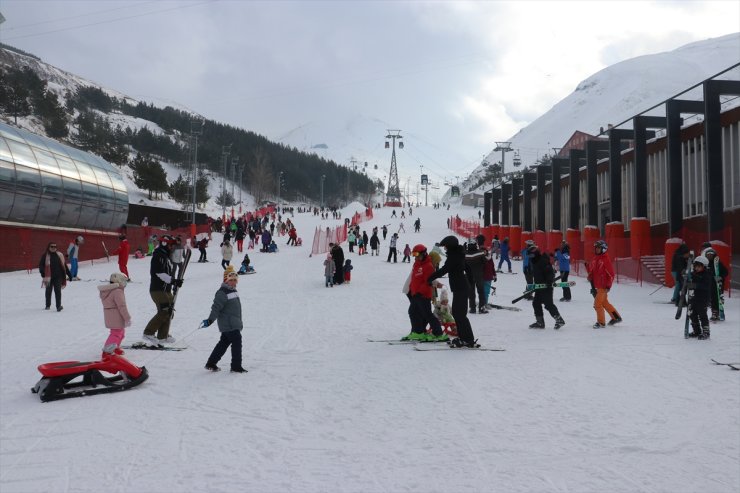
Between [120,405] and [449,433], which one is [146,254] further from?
[449,433]

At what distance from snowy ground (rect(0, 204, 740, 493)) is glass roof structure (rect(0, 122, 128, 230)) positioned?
53.3 feet

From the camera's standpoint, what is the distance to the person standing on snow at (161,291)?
8.79 meters

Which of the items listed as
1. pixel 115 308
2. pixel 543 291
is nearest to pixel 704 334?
pixel 543 291

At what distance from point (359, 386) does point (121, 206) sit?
2934 cm

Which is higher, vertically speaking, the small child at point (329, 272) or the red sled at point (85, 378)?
the small child at point (329, 272)

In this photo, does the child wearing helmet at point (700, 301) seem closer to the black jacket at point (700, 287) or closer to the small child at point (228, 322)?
the black jacket at point (700, 287)

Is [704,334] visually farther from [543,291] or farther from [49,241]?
[49,241]

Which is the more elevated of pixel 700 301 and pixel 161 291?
pixel 161 291

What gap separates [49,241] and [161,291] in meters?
18.3

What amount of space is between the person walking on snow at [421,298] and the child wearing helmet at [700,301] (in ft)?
12.7

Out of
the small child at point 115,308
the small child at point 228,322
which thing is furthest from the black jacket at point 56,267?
the small child at point 228,322

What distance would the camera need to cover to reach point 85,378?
6625 mm

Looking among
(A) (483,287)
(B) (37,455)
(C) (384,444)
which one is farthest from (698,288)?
(B) (37,455)

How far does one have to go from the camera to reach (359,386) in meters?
6.73
